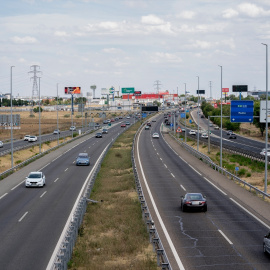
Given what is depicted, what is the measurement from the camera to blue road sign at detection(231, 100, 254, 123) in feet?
171

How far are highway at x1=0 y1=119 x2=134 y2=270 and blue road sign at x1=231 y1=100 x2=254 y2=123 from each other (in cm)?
1582

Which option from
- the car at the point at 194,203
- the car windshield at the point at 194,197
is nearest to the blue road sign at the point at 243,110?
the car windshield at the point at 194,197

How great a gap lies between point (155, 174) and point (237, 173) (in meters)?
9.43

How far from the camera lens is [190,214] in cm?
2947

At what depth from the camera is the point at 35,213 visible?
29.5 meters

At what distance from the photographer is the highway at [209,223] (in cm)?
1938

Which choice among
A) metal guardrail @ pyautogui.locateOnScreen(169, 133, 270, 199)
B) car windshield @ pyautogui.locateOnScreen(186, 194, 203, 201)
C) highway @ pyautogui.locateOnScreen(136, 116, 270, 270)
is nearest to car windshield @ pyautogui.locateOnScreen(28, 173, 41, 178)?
highway @ pyautogui.locateOnScreen(136, 116, 270, 270)

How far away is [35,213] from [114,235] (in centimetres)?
744

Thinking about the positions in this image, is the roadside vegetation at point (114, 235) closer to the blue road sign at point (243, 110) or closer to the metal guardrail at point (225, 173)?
the metal guardrail at point (225, 173)

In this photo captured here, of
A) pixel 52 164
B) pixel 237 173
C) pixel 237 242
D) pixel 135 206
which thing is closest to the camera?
pixel 237 242

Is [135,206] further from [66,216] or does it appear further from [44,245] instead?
[44,245]

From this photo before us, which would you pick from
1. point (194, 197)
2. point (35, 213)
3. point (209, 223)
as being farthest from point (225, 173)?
point (35, 213)

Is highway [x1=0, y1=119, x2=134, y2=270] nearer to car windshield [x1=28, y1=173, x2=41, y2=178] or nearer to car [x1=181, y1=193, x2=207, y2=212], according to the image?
car windshield [x1=28, y1=173, x2=41, y2=178]

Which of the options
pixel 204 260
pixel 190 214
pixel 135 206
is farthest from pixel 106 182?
pixel 204 260
